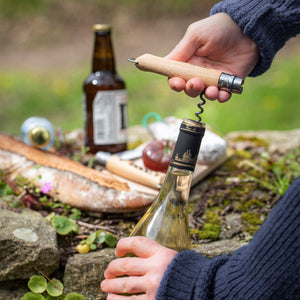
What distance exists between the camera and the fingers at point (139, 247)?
1139 mm

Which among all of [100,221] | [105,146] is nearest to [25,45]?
[105,146]

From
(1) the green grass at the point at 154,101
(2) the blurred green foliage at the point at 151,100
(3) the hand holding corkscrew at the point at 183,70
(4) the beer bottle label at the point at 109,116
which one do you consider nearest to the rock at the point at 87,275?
(3) the hand holding corkscrew at the point at 183,70

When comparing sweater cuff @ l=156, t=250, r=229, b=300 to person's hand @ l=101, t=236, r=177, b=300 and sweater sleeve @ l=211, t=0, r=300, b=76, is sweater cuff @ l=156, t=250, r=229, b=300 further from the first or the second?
sweater sleeve @ l=211, t=0, r=300, b=76

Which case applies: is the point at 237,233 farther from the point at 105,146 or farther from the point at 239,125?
the point at 239,125

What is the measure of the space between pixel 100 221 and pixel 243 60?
2.56ft

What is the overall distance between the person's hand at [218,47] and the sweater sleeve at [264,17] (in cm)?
5

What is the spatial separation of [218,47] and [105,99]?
Result: 2.39 feet

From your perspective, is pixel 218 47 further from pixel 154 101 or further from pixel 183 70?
pixel 154 101

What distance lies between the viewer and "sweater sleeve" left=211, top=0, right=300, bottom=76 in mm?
1408

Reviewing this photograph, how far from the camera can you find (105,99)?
2.06 m

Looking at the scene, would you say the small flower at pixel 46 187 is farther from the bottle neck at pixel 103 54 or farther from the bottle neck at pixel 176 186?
the bottle neck at pixel 103 54

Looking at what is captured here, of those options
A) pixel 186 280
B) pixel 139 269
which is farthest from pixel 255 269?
pixel 139 269

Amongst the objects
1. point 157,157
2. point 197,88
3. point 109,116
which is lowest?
point 157,157

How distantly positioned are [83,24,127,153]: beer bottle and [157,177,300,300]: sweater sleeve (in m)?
1.09
